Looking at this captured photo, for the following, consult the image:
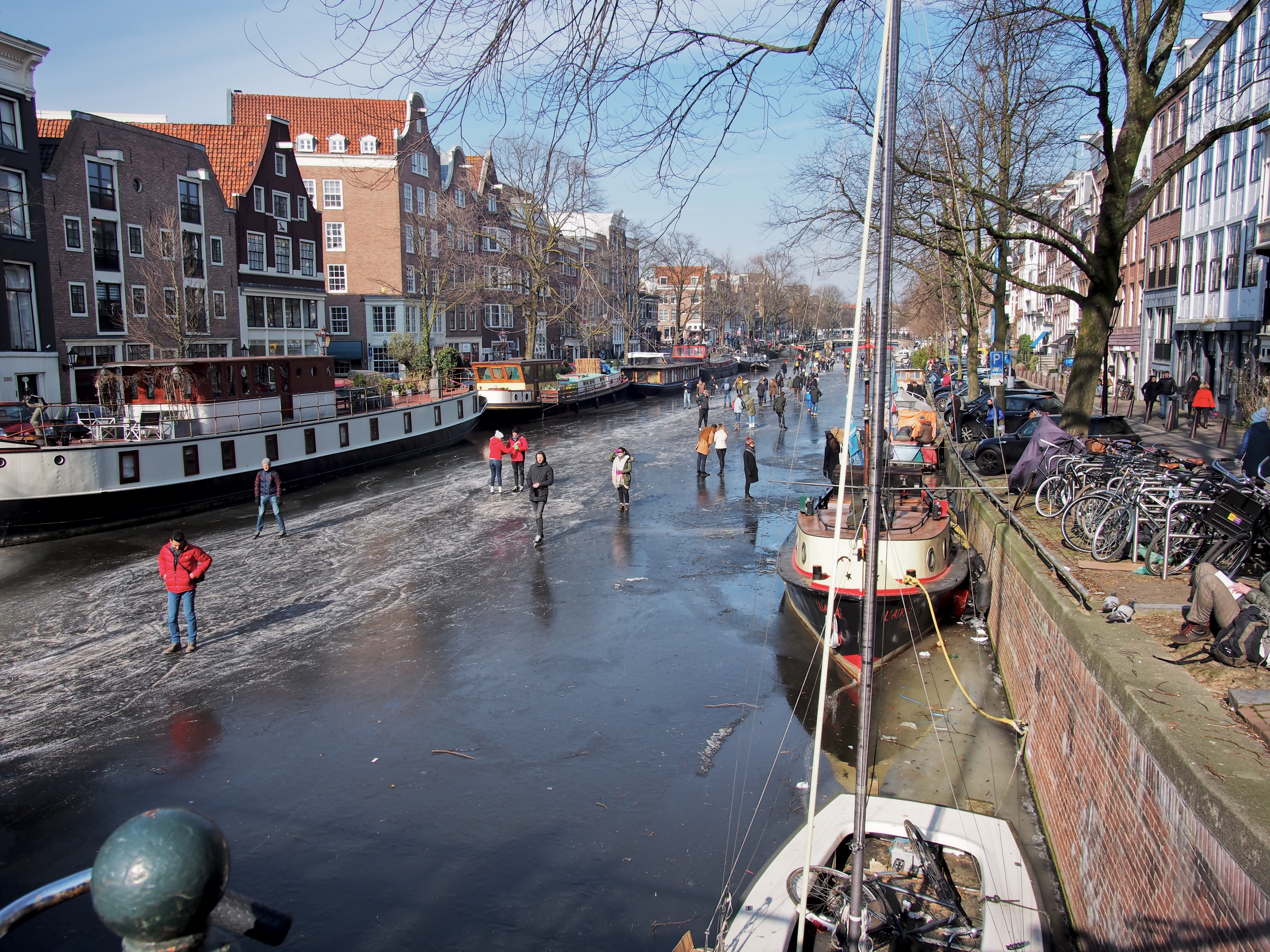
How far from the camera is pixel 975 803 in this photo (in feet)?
27.8

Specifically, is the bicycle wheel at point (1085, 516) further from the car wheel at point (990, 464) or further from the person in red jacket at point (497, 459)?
the person in red jacket at point (497, 459)

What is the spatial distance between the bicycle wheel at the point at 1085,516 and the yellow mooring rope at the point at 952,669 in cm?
197

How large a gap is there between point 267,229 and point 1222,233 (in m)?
42.0

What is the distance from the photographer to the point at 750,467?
941 inches

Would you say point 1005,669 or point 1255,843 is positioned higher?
point 1255,843

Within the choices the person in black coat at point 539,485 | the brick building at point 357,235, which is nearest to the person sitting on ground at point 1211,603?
the person in black coat at point 539,485

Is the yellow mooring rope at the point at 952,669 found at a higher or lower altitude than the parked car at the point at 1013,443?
lower

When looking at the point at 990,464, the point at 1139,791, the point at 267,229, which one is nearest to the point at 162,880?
the point at 1139,791

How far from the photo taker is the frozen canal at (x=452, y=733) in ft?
24.0

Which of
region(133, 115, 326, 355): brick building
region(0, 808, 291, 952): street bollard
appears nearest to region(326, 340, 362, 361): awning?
region(133, 115, 326, 355): brick building

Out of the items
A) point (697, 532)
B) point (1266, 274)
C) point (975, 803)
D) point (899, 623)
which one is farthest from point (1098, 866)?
point (1266, 274)

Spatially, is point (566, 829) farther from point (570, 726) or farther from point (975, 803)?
point (975, 803)

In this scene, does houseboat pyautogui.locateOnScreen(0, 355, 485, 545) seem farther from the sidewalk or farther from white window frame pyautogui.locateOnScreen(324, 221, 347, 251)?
white window frame pyautogui.locateOnScreen(324, 221, 347, 251)

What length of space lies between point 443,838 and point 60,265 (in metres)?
33.9
